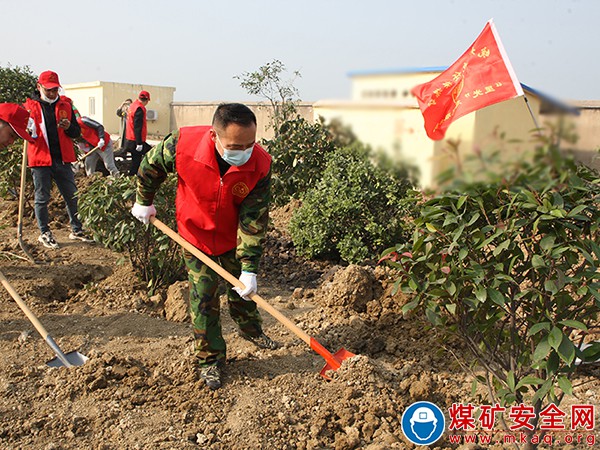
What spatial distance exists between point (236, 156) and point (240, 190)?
Result: 23cm

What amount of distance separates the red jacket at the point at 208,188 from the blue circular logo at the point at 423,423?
1427 mm

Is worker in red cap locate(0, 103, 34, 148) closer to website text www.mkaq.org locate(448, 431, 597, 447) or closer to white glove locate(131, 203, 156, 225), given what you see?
white glove locate(131, 203, 156, 225)

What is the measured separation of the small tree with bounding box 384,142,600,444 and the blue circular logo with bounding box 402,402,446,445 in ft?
1.62

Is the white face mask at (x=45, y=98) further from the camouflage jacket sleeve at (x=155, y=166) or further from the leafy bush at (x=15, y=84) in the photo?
the leafy bush at (x=15, y=84)

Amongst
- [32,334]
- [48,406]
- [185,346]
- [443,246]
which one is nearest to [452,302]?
[443,246]

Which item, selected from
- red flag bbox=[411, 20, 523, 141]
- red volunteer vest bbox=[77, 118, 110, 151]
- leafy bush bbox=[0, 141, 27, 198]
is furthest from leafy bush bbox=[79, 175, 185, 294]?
red volunteer vest bbox=[77, 118, 110, 151]

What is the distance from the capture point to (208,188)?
3.22 metres

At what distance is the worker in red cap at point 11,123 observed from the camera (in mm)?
3791

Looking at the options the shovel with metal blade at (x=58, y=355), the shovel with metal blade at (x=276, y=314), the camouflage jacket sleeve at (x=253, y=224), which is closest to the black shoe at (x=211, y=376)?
the shovel with metal blade at (x=276, y=314)

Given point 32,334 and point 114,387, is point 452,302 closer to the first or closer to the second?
point 114,387

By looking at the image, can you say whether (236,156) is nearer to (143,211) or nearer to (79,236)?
(143,211)

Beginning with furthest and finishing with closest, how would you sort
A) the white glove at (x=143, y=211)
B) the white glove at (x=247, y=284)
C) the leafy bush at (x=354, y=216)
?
the leafy bush at (x=354, y=216), the white glove at (x=143, y=211), the white glove at (x=247, y=284)

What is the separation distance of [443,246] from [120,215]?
2959mm

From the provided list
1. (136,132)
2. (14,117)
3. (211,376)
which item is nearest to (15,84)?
(136,132)
